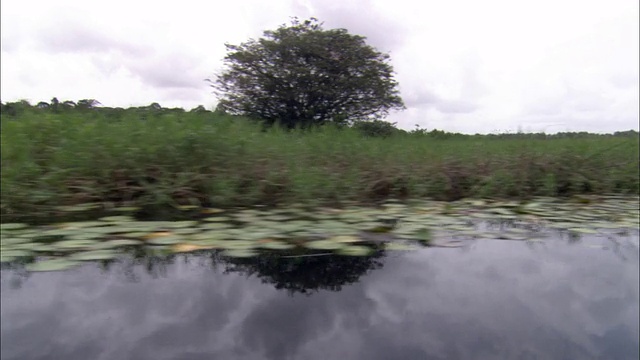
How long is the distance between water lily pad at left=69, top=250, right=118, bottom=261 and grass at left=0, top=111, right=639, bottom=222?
1.17m

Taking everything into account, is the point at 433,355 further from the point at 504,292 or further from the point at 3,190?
the point at 3,190

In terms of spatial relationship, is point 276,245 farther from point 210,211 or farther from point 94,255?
point 210,211

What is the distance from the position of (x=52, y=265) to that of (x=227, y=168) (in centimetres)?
202

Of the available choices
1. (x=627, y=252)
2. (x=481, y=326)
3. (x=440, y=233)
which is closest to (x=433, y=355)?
(x=481, y=326)

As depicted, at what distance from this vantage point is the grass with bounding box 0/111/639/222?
3.15 m

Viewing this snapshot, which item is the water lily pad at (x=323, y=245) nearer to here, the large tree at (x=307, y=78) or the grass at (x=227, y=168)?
the grass at (x=227, y=168)

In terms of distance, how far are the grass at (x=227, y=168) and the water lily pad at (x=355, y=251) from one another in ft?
4.73

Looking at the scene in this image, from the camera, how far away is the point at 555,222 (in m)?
3.19

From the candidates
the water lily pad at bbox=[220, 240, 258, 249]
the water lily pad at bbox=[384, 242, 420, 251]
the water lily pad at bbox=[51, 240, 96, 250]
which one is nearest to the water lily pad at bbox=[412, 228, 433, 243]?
the water lily pad at bbox=[384, 242, 420, 251]

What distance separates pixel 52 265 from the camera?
1802 millimetres

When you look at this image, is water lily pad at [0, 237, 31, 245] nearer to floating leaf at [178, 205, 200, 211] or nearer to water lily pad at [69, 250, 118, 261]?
water lily pad at [69, 250, 118, 261]

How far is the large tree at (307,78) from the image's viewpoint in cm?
1216

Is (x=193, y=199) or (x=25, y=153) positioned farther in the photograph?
(x=193, y=199)

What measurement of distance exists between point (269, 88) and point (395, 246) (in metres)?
10.5
